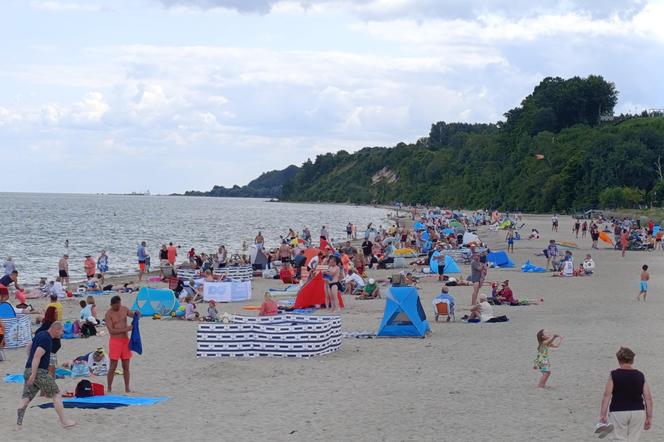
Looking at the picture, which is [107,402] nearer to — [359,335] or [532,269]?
[359,335]

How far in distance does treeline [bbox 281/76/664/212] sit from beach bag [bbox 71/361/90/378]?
2808 inches

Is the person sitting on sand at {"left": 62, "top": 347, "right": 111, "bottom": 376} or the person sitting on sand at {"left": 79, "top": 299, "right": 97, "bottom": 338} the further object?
the person sitting on sand at {"left": 79, "top": 299, "right": 97, "bottom": 338}

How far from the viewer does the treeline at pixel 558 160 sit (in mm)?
85125

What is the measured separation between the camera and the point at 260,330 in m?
14.0

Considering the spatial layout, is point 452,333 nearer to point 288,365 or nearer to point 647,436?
point 288,365

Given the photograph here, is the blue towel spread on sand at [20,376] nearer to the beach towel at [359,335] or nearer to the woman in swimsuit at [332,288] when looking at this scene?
the beach towel at [359,335]

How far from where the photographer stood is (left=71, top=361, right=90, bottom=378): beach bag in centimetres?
1255

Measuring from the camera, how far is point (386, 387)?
1157 cm

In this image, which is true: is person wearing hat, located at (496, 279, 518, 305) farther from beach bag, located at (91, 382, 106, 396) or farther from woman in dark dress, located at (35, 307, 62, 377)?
woman in dark dress, located at (35, 307, 62, 377)

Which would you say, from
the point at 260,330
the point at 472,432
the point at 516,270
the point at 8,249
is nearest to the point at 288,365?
the point at 260,330

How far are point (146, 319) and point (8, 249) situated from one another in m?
36.9

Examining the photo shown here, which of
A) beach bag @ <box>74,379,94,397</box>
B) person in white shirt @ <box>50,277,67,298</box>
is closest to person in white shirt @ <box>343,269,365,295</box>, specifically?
person in white shirt @ <box>50,277,67,298</box>

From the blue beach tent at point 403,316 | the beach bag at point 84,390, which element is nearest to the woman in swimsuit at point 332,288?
the blue beach tent at point 403,316

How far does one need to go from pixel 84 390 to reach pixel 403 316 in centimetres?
668
